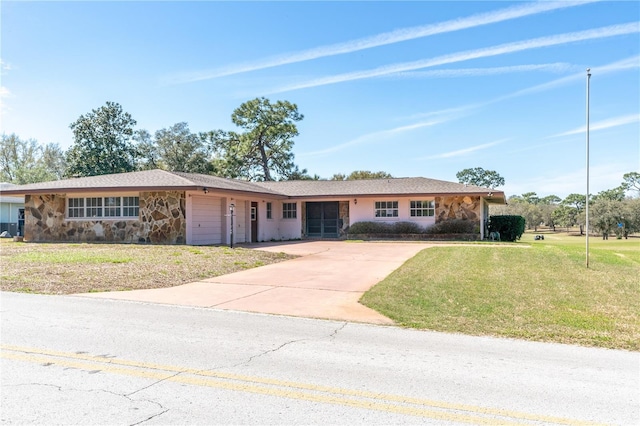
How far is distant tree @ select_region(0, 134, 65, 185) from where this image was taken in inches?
2156

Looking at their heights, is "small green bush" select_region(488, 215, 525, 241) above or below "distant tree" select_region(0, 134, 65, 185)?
below

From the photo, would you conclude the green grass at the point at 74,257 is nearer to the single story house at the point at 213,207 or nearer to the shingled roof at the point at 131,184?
the shingled roof at the point at 131,184

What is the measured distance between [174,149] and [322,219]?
3163 cm

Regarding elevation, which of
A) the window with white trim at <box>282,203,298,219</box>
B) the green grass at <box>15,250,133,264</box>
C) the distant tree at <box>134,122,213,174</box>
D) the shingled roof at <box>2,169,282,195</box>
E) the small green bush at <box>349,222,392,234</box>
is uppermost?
the distant tree at <box>134,122,213,174</box>

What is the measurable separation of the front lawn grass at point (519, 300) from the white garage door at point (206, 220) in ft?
33.7

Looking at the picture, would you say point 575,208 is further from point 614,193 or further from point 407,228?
point 407,228

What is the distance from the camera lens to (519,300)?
27.8 feet

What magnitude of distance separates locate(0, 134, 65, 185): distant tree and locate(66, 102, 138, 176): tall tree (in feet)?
33.4

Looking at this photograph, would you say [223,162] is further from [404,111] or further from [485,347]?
[485,347]

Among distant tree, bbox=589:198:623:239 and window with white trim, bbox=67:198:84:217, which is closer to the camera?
window with white trim, bbox=67:198:84:217

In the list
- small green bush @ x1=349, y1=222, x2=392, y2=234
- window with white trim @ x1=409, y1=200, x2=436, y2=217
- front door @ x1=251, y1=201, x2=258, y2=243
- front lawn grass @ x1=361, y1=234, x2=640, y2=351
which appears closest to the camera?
front lawn grass @ x1=361, y1=234, x2=640, y2=351

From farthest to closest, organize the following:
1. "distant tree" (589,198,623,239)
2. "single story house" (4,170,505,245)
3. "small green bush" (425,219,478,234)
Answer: "distant tree" (589,198,623,239) → "small green bush" (425,219,478,234) → "single story house" (4,170,505,245)

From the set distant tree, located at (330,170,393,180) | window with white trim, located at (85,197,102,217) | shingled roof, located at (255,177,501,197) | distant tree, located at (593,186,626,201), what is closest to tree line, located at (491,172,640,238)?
distant tree, located at (593,186,626,201)

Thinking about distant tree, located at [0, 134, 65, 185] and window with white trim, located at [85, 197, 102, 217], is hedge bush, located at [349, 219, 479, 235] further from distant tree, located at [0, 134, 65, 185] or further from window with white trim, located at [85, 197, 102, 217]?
distant tree, located at [0, 134, 65, 185]
